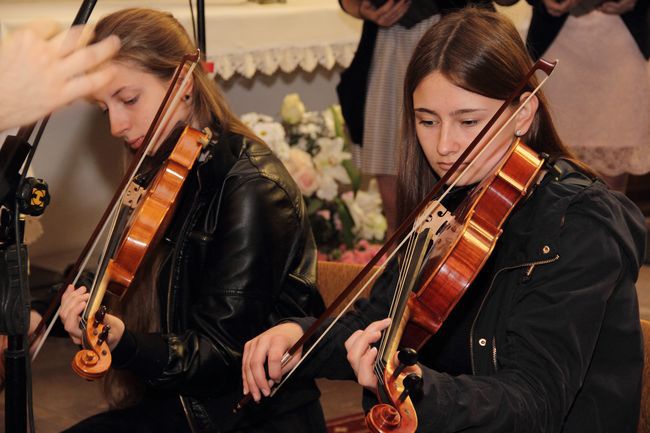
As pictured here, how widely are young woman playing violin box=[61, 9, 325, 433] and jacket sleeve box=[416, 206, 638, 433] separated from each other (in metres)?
0.59

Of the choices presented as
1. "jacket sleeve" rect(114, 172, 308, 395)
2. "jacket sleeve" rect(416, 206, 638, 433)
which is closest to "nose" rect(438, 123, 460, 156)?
"jacket sleeve" rect(416, 206, 638, 433)

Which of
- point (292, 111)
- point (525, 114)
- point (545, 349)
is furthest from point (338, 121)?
point (545, 349)

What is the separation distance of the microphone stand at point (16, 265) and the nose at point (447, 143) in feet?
2.06

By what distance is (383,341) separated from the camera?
1481 millimetres

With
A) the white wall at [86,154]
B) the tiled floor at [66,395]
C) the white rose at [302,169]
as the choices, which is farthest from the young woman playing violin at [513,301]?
the white wall at [86,154]

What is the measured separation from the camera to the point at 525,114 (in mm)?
1840

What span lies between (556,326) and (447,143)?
39 cm

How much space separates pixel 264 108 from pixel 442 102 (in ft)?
7.79

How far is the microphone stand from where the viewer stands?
1685mm

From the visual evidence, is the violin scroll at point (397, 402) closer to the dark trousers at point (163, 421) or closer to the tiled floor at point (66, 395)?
the dark trousers at point (163, 421)

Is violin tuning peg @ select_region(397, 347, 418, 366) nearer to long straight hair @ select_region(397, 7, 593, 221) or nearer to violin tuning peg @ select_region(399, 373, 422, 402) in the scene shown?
violin tuning peg @ select_region(399, 373, 422, 402)

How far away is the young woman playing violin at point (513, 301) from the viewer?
4.95 feet

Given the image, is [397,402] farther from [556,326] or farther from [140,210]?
[140,210]

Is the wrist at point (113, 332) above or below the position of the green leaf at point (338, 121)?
above
